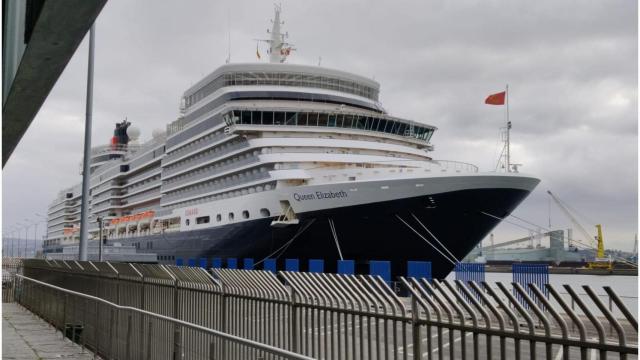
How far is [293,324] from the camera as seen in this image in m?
7.35

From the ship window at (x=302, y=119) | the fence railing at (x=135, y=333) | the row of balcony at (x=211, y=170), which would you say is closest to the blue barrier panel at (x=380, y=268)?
the row of balcony at (x=211, y=170)

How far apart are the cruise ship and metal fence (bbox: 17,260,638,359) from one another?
16.9m

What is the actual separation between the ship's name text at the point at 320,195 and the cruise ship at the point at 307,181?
0.05m

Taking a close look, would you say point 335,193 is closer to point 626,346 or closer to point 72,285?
point 72,285

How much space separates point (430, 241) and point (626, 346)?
2725 centimetres

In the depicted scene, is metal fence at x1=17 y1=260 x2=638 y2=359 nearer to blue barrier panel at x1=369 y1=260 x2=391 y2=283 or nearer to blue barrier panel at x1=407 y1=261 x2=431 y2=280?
blue barrier panel at x1=407 y1=261 x2=431 y2=280

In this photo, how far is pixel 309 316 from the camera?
8.35m

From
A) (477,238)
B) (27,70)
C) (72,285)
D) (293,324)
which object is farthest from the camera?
(477,238)

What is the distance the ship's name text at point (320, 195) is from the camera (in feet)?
101

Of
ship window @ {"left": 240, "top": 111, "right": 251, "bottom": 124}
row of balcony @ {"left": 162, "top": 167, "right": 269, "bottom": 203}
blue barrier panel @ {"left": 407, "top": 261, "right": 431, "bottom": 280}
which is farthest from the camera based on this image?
ship window @ {"left": 240, "top": 111, "right": 251, "bottom": 124}

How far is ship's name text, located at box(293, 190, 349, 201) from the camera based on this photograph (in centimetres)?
3086

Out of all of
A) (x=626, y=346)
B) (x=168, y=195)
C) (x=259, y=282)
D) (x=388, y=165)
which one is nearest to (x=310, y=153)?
(x=388, y=165)

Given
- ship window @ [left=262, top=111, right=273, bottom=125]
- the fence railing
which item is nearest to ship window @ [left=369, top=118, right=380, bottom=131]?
ship window @ [left=262, top=111, right=273, bottom=125]

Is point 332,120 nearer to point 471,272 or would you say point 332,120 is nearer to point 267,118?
point 267,118
